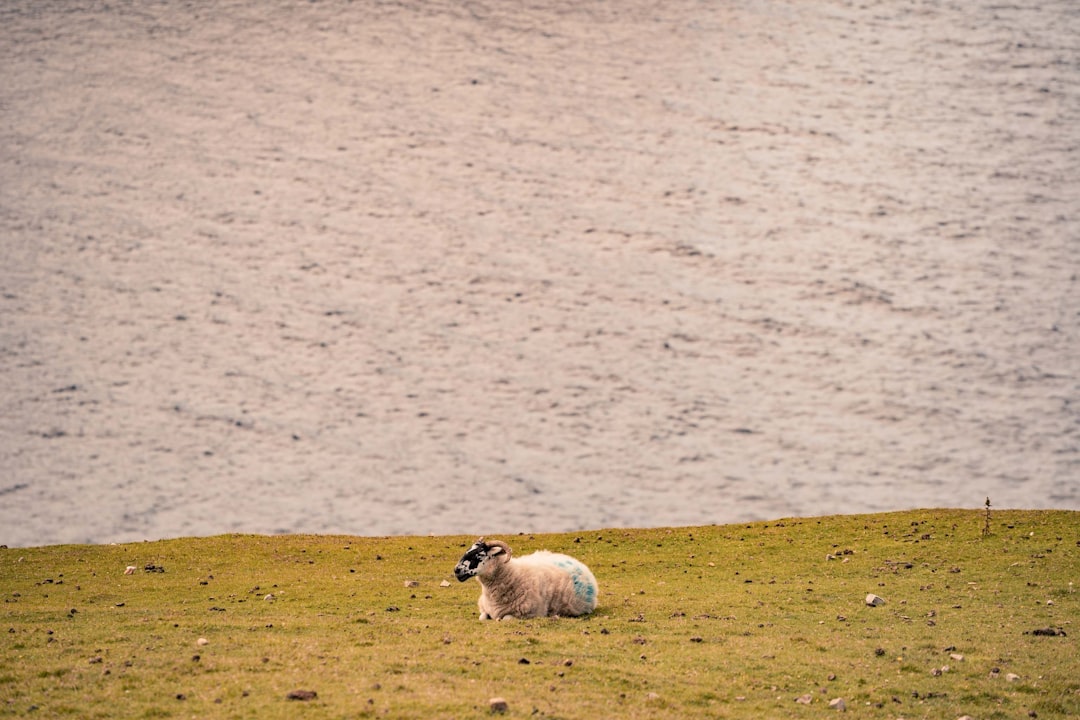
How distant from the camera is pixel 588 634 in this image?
10.4m

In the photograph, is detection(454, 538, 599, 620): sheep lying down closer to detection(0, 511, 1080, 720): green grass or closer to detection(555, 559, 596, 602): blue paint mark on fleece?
detection(555, 559, 596, 602): blue paint mark on fleece

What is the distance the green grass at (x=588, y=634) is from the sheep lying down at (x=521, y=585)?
0.35 m

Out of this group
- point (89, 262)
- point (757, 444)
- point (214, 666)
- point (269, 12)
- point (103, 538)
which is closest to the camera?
point (214, 666)

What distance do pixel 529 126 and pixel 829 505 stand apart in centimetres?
1430

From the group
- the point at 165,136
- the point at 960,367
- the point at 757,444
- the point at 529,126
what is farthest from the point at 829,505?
the point at 165,136

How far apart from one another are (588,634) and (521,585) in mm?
1235

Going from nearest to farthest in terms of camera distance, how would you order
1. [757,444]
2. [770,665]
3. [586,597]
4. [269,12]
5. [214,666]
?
[214,666] → [770,665] → [586,597] → [757,444] → [269,12]

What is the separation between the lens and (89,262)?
28516mm

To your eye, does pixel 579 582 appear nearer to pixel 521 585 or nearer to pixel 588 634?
pixel 521 585

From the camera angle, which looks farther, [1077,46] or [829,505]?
[1077,46]

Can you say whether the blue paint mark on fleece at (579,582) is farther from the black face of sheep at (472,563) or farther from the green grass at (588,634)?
the black face of sheep at (472,563)

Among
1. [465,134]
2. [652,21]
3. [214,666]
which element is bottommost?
[214,666]

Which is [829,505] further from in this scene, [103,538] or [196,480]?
[103,538]

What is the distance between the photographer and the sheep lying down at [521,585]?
11117mm
